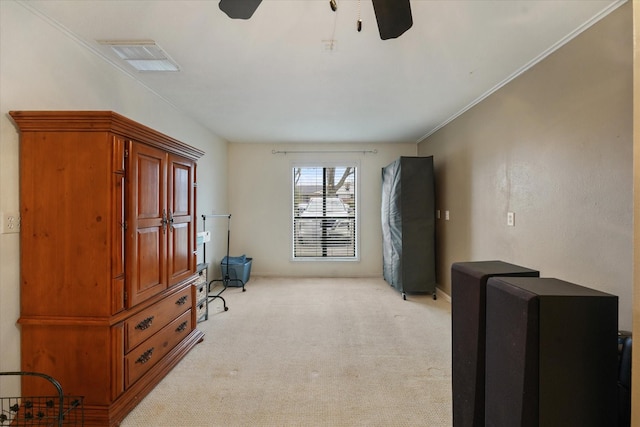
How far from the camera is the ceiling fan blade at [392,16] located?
3.72 feet

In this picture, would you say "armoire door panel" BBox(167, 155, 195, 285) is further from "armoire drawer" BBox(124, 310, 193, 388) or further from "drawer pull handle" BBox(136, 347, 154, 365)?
"drawer pull handle" BBox(136, 347, 154, 365)

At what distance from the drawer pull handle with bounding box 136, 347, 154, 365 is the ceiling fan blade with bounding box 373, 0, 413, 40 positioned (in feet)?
7.95

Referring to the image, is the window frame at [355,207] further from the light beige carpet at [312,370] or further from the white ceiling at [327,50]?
the white ceiling at [327,50]

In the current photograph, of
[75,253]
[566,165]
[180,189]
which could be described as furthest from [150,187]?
[566,165]

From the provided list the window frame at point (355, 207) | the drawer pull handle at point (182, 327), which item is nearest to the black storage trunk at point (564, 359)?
the drawer pull handle at point (182, 327)

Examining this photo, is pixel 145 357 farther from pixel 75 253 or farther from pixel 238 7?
pixel 238 7

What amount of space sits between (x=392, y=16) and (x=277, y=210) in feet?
14.0

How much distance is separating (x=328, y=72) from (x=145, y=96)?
5.96 ft

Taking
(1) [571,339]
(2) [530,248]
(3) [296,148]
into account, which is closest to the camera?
(1) [571,339]

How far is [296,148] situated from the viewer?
5.20 meters

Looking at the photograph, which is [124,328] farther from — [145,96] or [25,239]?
[145,96]

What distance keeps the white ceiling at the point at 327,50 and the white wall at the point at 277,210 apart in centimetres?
173

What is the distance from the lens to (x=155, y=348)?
2104mm

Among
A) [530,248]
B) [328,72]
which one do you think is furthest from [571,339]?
[328,72]
